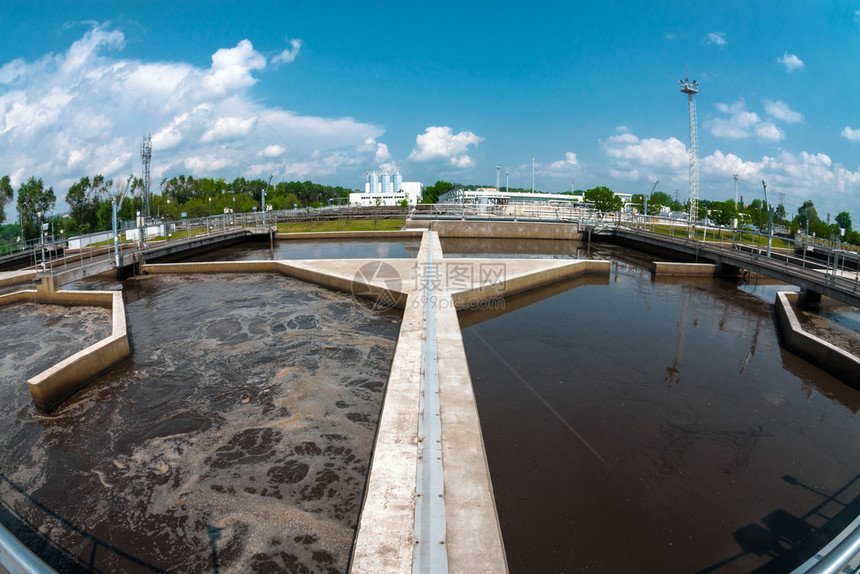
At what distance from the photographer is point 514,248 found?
21.7 meters

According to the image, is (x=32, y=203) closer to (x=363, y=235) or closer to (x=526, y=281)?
(x=363, y=235)

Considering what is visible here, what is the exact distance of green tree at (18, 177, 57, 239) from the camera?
100 ft

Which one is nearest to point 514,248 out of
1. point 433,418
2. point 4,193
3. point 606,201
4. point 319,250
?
point 319,250

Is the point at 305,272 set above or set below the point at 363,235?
below

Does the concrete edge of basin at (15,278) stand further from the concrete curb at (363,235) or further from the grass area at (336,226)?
the grass area at (336,226)

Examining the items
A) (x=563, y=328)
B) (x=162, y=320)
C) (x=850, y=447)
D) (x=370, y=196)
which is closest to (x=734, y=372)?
(x=850, y=447)

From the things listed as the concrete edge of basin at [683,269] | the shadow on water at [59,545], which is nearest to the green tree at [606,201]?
the concrete edge of basin at [683,269]

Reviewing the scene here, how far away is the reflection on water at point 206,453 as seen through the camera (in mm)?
3930

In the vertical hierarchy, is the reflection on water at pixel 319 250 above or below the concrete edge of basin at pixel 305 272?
above

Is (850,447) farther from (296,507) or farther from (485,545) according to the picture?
(296,507)

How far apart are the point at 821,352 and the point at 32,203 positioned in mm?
41866

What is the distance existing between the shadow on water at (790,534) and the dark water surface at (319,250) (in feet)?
47.1

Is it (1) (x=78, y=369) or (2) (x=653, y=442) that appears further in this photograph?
(1) (x=78, y=369)

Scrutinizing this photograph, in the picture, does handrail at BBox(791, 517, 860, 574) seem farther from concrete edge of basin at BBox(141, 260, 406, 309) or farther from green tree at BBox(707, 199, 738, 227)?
green tree at BBox(707, 199, 738, 227)
